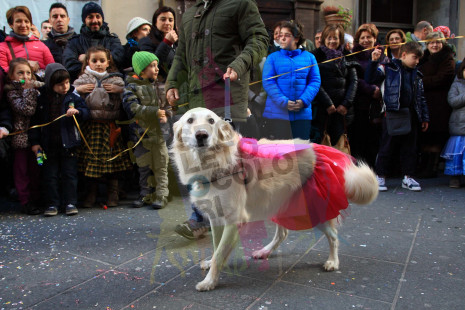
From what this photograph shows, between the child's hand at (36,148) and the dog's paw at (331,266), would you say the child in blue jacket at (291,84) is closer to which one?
the dog's paw at (331,266)

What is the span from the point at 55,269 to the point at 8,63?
120 inches

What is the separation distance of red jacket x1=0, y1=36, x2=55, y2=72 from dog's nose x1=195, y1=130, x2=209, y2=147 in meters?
3.38

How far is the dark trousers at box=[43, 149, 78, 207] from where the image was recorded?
4.33 metres

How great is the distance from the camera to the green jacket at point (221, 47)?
10.2 feet

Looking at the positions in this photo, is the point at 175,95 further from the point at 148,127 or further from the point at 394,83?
the point at 394,83

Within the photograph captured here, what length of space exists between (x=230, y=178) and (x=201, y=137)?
1.06 ft

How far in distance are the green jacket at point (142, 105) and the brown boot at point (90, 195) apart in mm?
846

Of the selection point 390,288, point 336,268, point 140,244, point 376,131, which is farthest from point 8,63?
point 376,131

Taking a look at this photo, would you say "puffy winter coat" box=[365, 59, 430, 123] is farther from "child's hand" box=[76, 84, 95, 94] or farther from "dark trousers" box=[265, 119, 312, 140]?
"child's hand" box=[76, 84, 95, 94]

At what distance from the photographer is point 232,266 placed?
9.16 ft

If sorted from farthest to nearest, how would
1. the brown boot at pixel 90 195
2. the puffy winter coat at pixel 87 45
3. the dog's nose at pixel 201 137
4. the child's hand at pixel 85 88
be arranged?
the puffy winter coat at pixel 87 45 < the brown boot at pixel 90 195 < the child's hand at pixel 85 88 < the dog's nose at pixel 201 137

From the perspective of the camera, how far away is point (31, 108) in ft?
13.9

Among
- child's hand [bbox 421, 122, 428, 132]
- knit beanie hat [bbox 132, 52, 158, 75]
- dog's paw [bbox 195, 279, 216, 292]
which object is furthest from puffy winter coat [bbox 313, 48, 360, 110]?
dog's paw [bbox 195, 279, 216, 292]

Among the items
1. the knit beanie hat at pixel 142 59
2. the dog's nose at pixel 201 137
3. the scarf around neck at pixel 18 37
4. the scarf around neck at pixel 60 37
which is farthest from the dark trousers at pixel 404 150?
the scarf around neck at pixel 18 37
